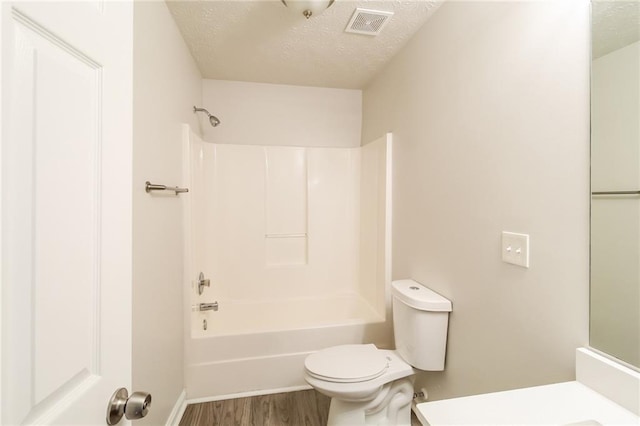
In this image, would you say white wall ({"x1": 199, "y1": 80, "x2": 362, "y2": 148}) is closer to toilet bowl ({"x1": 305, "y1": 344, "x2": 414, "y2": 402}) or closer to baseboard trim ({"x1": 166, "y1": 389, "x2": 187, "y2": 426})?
toilet bowl ({"x1": 305, "y1": 344, "x2": 414, "y2": 402})

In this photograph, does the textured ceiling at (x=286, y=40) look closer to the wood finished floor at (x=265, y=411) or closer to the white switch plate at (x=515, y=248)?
the white switch plate at (x=515, y=248)

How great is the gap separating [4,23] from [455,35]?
1.61 m

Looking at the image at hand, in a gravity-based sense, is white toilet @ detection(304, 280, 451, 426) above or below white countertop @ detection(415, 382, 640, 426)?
below

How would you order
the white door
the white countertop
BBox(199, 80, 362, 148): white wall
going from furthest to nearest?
BBox(199, 80, 362, 148): white wall
the white countertop
the white door

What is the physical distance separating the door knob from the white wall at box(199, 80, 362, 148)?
7.35 ft

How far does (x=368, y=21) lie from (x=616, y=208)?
57.6 inches

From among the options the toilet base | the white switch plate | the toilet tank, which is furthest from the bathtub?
the white switch plate

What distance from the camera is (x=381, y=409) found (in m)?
1.51

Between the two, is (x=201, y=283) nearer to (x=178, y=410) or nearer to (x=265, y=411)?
(x=178, y=410)

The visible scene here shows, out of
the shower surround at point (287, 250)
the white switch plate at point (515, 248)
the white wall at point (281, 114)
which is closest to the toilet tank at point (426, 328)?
the white switch plate at point (515, 248)

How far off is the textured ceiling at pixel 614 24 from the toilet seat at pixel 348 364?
1522 mm

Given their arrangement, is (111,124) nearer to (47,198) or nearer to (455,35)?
(47,198)

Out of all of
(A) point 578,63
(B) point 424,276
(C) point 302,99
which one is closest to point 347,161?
(C) point 302,99

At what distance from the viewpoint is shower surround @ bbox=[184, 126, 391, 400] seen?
6.50 ft
